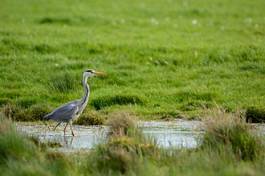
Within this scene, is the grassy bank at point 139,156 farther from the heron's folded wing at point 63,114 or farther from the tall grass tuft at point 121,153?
the heron's folded wing at point 63,114

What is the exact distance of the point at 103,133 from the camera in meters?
13.9

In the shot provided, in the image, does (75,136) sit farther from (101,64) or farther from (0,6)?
(0,6)

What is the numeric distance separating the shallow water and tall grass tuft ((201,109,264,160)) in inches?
19.1

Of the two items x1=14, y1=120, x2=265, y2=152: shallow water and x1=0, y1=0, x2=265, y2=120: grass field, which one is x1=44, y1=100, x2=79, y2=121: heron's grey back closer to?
x1=14, y1=120, x2=265, y2=152: shallow water

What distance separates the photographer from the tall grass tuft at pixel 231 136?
1170 cm

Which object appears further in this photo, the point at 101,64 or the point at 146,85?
the point at 101,64

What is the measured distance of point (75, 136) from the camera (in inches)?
567

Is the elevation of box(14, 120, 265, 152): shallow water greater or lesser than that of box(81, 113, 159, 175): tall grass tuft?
lesser

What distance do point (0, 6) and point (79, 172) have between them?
57.7 feet

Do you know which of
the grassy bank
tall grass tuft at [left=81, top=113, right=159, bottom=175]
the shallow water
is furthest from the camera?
the shallow water

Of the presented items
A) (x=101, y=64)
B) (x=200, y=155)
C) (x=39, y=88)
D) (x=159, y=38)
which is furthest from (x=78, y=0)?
(x=200, y=155)

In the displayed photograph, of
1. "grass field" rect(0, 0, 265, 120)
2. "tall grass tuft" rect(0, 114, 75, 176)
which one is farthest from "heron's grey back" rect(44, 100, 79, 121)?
"tall grass tuft" rect(0, 114, 75, 176)

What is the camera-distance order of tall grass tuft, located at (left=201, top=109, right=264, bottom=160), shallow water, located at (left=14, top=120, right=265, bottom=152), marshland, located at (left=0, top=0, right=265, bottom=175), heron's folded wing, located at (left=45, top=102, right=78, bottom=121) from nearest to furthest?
marshland, located at (left=0, top=0, right=265, bottom=175) < tall grass tuft, located at (left=201, top=109, right=264, bottom=160) < shallow water, located at (left=14, top=120, right=265, bottom=152) < heron's folded wing, located at (left=45, top=102, right=78, bottom=121)

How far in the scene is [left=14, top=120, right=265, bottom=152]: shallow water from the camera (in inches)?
520
